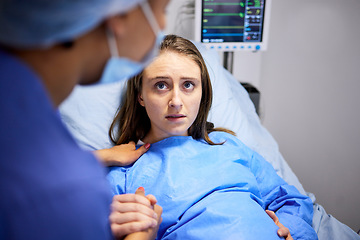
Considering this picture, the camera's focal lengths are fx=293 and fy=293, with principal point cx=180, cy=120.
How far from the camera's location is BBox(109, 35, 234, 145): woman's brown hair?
1211mm

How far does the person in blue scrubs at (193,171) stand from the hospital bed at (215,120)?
13 centimetres

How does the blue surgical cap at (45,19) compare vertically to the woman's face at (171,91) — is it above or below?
above

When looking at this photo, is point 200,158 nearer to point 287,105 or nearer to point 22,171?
point 22,171

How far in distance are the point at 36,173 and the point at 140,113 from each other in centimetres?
95

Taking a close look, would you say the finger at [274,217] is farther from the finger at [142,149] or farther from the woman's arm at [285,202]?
the finger at [142,149]

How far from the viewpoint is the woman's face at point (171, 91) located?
1.09 metres

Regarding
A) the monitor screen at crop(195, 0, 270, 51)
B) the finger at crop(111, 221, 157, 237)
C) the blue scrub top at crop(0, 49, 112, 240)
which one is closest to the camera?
the blue scrub top at crop(0, 49, 112, 240)

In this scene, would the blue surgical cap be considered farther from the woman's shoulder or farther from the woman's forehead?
the woman's shoulder

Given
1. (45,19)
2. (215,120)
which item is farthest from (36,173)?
(215,120)

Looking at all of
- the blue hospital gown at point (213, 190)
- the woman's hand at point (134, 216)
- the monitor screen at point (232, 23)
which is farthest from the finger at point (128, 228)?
the monitor screen at point (232, 23)

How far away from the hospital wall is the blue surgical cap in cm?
175

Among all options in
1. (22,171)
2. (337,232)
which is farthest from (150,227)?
(337,232)

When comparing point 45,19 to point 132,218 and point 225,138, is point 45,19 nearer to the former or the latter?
point 132,218

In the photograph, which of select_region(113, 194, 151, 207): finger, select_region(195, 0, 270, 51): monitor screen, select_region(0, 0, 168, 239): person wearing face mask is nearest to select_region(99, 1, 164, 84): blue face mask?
select_region(0, 0, 168, 239): person wearing face mask
